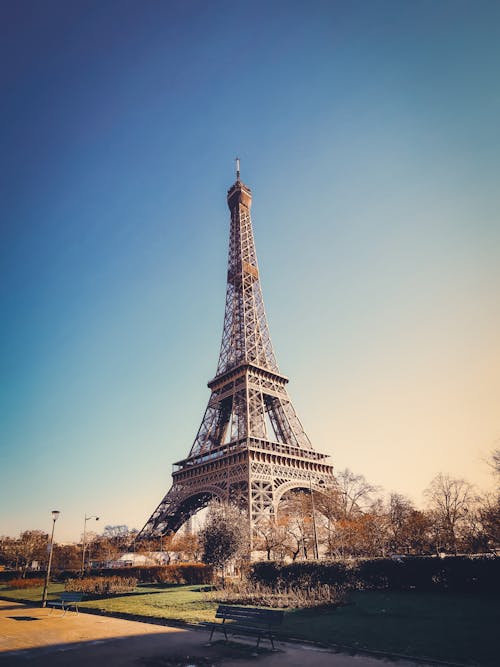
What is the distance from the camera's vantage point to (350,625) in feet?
38.7

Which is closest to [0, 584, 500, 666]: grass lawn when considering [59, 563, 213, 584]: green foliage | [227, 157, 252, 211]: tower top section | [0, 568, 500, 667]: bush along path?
[0, 568, 500, 667]: bush along path

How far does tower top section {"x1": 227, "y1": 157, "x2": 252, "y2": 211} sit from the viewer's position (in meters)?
71.4

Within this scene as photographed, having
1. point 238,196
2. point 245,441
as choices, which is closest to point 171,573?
point 245,441

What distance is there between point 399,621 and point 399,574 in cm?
727

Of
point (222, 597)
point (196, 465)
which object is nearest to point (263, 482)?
point (196, 465)

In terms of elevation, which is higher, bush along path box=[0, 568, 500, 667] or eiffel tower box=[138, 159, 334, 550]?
eiffel tower box=[138, 159, 334, 550]

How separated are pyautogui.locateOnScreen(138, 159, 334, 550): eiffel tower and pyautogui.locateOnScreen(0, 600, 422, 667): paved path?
2415 cm

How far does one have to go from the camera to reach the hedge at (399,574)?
16.2m

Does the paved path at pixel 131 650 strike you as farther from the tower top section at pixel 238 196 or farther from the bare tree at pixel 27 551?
the tower top section at pixel 238 196

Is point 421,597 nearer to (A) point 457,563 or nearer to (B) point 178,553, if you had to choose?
(A) point 457,563

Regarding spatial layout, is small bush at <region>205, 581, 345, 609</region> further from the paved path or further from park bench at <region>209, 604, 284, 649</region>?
the paved path

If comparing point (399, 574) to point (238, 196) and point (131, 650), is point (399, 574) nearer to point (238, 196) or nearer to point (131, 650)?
point (131, 650)

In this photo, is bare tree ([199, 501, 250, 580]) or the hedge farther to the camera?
bare tree ([199, 501, 250, 580])

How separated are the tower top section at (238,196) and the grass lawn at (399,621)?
214ft
